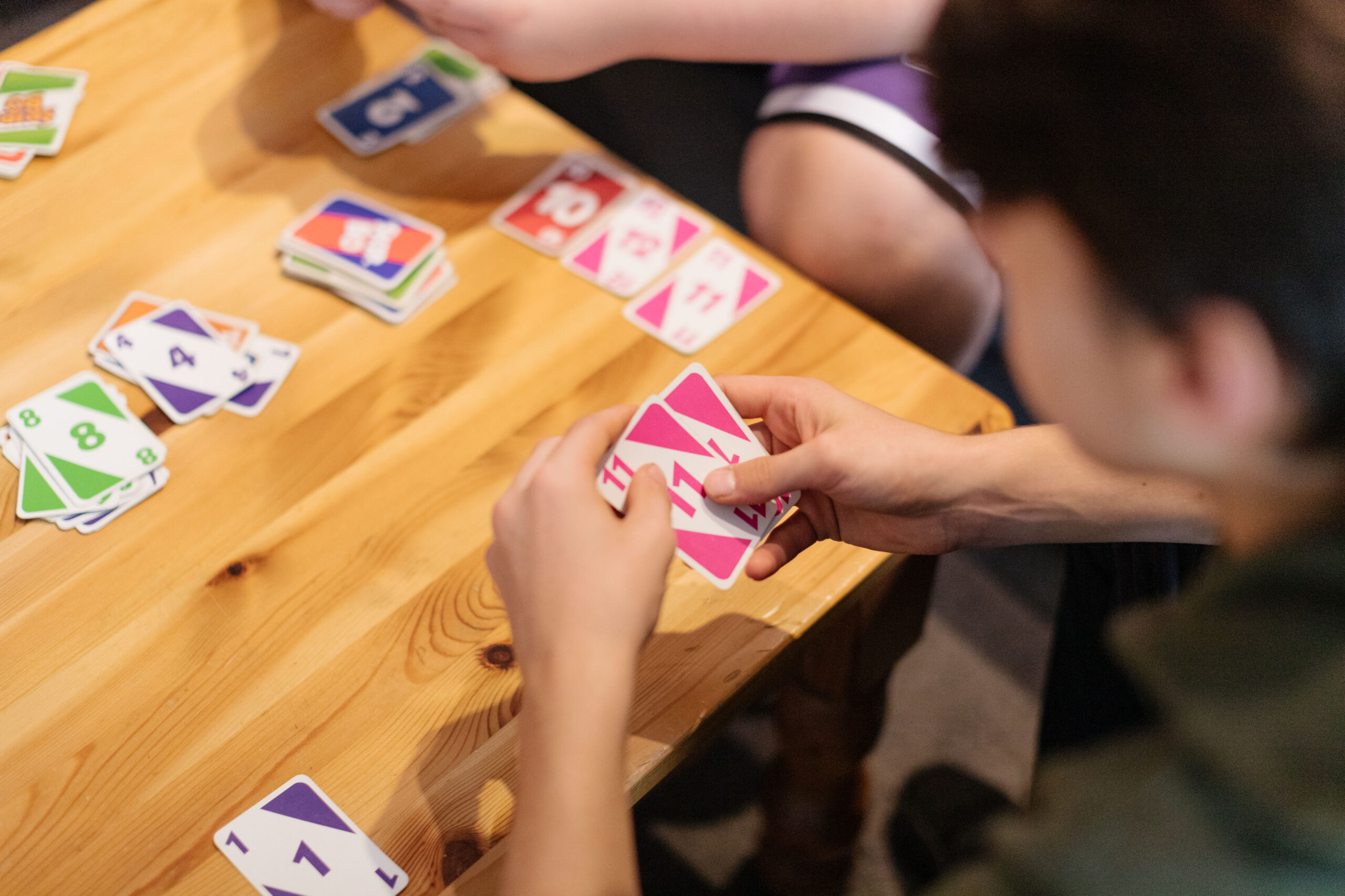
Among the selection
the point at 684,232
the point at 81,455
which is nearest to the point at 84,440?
the point at 81,455

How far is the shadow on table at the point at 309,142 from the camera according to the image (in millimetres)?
1169

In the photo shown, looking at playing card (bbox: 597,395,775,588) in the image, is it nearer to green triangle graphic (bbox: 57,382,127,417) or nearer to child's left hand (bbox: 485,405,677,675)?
child's left hand (bbox: 485,405,677,675)

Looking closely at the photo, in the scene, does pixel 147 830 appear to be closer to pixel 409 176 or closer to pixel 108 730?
pixel 108 730

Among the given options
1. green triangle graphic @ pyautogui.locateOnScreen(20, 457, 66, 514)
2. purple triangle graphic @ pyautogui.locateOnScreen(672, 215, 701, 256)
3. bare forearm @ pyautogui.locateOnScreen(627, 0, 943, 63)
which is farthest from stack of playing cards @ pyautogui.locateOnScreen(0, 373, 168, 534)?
bare forearm @ pyautogui.locateOnScreen(627, 0, 943, 63)

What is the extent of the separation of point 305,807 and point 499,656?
0.61ft

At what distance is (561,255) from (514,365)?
155 millimetres

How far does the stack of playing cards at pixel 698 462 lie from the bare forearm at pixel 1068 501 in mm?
173

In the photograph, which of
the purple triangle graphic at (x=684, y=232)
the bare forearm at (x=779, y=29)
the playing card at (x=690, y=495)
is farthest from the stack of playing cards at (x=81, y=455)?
the bare forearm at (x=779, y=29)

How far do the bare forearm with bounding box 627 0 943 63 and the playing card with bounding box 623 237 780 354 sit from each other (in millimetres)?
265

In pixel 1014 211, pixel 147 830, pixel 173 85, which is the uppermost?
pixel 1014 211

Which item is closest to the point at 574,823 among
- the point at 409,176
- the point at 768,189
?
the point at 409,176

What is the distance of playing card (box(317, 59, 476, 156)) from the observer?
120 cm

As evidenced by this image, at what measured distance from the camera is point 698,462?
2.85 feet

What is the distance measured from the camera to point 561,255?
3.63 ft
